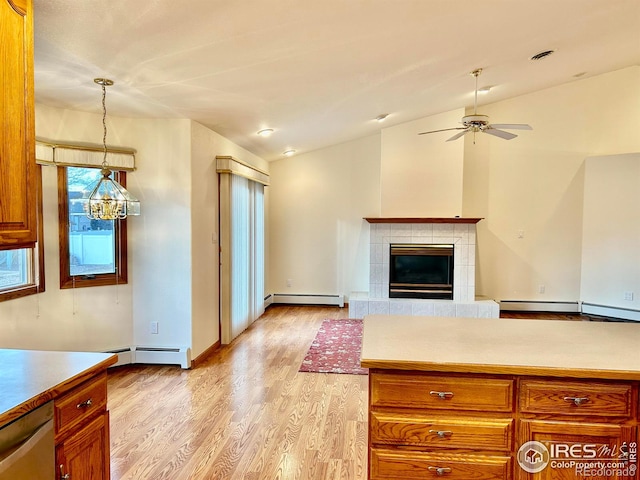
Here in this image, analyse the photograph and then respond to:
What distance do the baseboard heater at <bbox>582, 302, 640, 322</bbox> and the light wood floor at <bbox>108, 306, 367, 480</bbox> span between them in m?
4.37

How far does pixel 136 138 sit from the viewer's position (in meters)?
3.75

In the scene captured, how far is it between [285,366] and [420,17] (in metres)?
3.20

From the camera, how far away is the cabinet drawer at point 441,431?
5.12ft

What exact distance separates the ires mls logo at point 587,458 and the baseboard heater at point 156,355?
3.11 metres

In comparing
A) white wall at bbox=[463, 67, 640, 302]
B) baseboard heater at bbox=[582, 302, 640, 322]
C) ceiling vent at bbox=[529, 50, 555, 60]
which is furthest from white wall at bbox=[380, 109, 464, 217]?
baseboard heater at bbox=[582, 302, 640, 322]

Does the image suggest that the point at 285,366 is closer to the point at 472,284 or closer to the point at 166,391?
the point at 166,391

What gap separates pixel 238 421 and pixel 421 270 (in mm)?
3779

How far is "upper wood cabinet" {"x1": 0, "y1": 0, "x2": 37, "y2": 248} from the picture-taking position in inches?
55.2

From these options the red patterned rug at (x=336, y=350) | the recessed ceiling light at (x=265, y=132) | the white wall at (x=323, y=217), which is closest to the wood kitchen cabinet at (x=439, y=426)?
the red patterned rug at (x=336, y=350)

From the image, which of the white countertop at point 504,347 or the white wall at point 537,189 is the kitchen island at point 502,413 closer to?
the white countertop at point 504,347

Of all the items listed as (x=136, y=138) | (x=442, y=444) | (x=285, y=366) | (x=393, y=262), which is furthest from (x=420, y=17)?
(x=393, y=262)

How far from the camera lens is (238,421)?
9.40 ft

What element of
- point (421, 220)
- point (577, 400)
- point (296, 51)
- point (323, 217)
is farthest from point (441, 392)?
point (323, 217)

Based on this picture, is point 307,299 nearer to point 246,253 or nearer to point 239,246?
point 246,253
